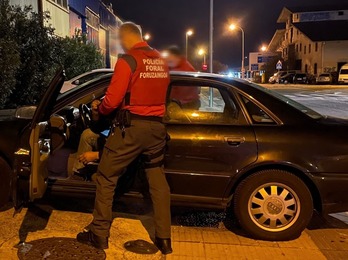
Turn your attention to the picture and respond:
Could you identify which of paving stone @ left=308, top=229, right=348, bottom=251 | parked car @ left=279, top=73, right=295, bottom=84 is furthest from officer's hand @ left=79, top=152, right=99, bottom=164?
parked car @ left=279, top=73, right=295, bottom=84

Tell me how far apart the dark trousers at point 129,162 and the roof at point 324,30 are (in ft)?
182

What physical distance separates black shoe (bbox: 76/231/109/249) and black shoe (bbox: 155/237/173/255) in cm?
44

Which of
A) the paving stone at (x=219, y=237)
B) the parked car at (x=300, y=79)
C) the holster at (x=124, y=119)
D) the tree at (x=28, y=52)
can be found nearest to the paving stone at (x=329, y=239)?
the paving stone at (x=219, y=237)

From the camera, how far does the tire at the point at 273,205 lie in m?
4.21

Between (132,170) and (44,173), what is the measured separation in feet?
2.74

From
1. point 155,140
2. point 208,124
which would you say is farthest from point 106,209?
point 208,124

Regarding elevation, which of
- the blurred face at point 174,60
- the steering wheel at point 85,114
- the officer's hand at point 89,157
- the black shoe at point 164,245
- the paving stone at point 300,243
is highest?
the blurred face at point 174,60

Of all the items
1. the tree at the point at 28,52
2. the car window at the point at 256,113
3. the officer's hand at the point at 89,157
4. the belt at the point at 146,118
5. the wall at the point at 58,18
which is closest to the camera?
the belt at the point at 146,118

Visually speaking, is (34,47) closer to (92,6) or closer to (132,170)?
(132,170)

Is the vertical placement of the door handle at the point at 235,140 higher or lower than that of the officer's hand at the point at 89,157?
higher

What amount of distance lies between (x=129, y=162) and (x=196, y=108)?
3.96 feet

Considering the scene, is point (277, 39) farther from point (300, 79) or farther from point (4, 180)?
point (4, 180)

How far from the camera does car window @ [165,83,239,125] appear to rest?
437 cm

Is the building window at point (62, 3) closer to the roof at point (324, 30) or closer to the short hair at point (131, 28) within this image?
the short hair at point (131, 28)
